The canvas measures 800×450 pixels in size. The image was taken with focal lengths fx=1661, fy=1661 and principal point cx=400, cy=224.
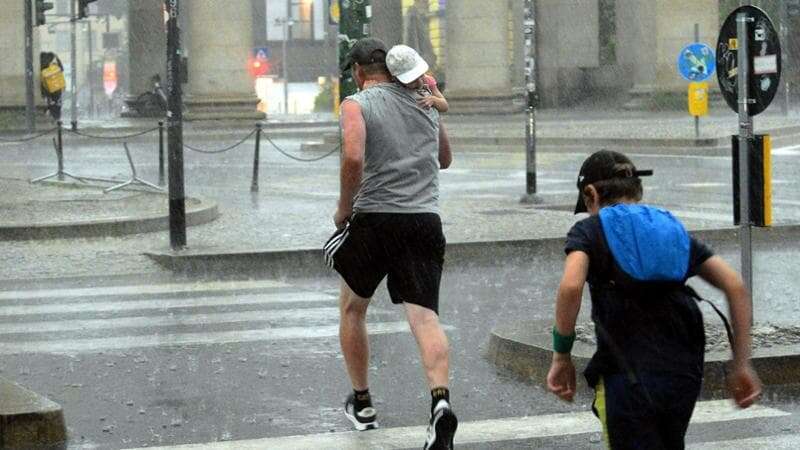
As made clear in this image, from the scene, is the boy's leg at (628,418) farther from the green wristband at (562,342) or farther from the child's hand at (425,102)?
the child's hand at (425,102)

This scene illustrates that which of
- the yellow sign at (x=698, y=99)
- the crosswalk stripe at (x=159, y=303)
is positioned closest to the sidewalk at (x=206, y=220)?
the crosswalk stripe at (x=159, y=303)

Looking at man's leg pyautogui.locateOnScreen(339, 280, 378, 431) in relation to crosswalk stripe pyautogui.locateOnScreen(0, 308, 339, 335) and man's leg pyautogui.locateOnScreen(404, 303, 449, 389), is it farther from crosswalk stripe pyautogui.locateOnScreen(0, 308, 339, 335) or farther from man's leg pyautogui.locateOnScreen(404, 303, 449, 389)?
crosswalk stripe pyautogui.locateOnScreen(0, 308, 339, 335)

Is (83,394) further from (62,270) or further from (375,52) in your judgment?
(62,270)

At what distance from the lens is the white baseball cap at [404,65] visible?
738cm

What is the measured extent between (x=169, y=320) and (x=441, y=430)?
194 inches

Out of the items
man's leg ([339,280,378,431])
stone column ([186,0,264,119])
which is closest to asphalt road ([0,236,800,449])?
man's leg ([339,280,378,431])

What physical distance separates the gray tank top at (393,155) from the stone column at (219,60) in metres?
38.8

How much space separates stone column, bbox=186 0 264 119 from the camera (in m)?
46.1

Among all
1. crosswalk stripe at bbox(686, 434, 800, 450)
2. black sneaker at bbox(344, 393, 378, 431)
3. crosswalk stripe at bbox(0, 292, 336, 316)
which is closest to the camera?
crosswalk stripe at bbox(686, 434, 800, 450)

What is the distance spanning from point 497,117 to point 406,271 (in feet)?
126

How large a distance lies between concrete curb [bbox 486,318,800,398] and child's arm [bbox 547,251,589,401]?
11.5 feet

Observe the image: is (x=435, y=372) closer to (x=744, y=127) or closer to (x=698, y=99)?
(x=744, y=127)

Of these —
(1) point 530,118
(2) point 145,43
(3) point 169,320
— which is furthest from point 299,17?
(3) point 169,320

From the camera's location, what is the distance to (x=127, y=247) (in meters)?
15.7
